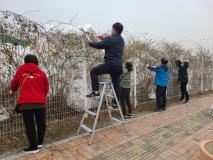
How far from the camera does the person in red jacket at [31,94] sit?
382 centimetres

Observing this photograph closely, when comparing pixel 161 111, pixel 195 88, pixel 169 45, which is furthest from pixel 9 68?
pixel 195 88

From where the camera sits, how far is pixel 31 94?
3859 millimetres

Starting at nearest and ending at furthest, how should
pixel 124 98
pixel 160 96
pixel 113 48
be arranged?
1. pixel 113 48
2. pixel 124 98
3. pixel 160 96

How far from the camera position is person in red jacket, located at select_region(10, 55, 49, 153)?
3818 mm

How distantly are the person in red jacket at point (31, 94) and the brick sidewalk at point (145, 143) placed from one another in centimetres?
42

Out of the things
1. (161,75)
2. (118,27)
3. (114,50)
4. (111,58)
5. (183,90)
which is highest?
(118,27)

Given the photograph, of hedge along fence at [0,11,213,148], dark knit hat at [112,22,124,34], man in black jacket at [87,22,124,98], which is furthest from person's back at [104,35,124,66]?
hedge along fence at [0,11,213,148]

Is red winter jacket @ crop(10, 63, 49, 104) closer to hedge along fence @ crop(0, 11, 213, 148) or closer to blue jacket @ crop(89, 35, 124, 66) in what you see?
hedge along fence @ crop(0, 11, 213, 148)

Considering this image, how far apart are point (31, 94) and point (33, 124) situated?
0.55 metres

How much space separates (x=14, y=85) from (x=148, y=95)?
5.26 m

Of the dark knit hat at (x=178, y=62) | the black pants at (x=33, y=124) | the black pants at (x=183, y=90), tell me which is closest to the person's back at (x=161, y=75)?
the dark knit hat at (x=178, y=62)

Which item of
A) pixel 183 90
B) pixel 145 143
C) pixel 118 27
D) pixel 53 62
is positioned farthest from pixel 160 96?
pixel 53 62

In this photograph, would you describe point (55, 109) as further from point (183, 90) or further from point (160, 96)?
point (183, 90)

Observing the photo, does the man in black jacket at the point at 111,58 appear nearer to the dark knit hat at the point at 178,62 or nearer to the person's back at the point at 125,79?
the person's back at the point at 125,79
